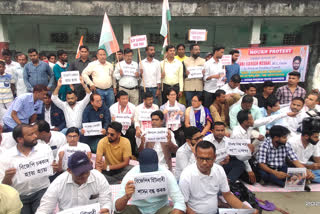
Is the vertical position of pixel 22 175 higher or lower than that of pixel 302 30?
lower

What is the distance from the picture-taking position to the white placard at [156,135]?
3.93 m

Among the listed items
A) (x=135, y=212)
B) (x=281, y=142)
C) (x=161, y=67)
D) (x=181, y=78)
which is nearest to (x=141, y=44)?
(x=161, y=67)

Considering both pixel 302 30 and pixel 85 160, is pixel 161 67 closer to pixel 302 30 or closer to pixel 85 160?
pixel 85 160

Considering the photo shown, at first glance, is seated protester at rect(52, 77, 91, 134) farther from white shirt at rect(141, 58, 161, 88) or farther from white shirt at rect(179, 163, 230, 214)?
white shirt at rect(179, 163, 230, 214)

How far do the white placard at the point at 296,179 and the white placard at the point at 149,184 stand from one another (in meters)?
2.46

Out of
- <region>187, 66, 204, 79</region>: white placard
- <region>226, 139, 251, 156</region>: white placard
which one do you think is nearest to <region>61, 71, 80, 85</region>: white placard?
<region>187, 66, 204, 79</region>: white placard

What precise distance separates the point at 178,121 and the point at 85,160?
9.82 feet

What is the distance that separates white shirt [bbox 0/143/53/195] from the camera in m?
2.86

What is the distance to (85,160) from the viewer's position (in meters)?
2.41

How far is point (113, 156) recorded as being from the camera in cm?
405

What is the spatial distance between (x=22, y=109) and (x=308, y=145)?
17.7 ft

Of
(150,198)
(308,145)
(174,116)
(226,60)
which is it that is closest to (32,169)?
(150,198)

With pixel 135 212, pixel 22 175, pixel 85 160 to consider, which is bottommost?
pixel 135 212

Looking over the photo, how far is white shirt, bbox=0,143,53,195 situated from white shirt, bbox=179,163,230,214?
71.6 inches
